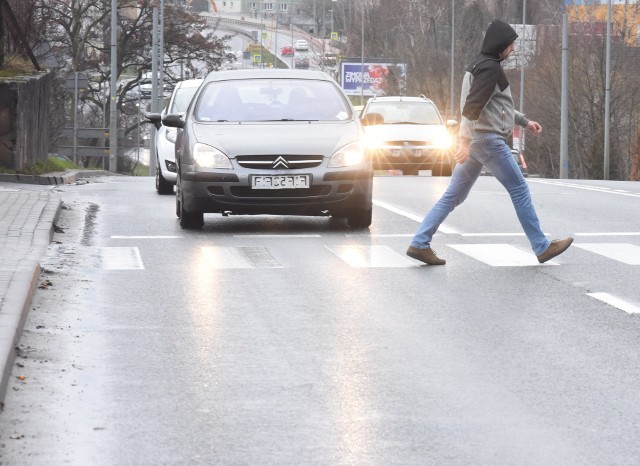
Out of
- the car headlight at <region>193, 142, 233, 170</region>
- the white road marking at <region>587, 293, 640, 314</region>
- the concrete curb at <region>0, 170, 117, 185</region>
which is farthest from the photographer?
the concrete curb at <region>0, 170, 117, 185</region>

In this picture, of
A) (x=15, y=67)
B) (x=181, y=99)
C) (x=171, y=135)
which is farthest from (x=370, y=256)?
(x=15, y=67)

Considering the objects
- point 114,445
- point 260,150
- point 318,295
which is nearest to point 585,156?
point 260,150

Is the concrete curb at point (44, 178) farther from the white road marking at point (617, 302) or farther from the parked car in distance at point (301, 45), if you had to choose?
the parked car in distance at point (301, 45)

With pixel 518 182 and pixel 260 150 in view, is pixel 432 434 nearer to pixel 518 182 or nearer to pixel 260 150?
pixel 518 182

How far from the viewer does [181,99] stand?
23.3m

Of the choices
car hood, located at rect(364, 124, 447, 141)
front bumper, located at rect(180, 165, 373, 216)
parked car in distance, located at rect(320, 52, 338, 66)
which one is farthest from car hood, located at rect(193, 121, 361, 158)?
parked car in distance, located at rect(320, 52, 338, 66)

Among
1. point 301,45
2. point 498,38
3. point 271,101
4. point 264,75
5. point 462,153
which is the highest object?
point 301,45

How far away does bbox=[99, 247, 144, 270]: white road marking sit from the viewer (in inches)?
474

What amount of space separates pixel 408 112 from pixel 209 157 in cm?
1721

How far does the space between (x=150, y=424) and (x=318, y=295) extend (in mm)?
4074

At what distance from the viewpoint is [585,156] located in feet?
235

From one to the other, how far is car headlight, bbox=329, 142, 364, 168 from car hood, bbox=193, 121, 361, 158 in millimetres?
46

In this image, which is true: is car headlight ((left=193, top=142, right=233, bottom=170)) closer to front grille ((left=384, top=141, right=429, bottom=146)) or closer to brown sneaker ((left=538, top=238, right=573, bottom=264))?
A: brown sneaker ((left=538, top=238, right=573, bottom=264))

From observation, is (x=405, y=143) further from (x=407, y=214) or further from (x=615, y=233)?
(x=615, y=233)
